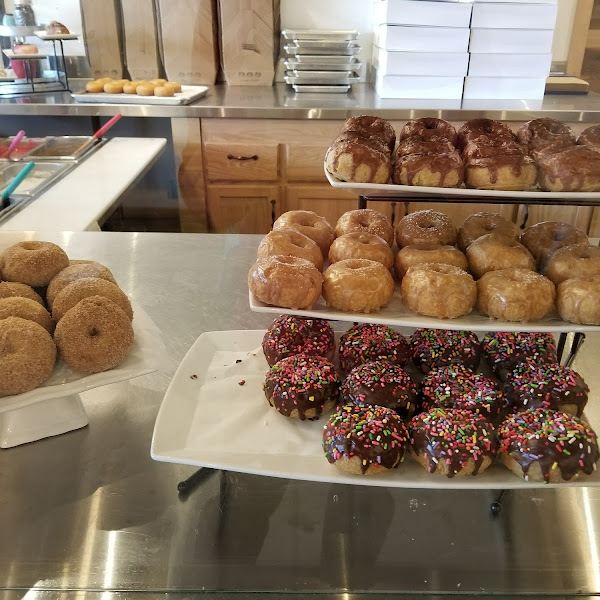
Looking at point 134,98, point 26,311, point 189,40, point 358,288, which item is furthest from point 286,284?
point 189,40

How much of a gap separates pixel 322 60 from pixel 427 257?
2.49 metres

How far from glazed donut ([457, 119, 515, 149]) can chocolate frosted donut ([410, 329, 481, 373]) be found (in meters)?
0.36

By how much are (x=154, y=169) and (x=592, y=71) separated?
2650 millimetres

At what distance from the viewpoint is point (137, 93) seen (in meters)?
3.06

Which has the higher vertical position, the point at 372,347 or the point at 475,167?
the point at 475,167

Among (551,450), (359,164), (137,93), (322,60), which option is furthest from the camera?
(322,60)

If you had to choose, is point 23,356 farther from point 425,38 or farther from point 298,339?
point 425,38

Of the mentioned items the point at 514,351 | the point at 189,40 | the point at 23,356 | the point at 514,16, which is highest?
the point at 514,16

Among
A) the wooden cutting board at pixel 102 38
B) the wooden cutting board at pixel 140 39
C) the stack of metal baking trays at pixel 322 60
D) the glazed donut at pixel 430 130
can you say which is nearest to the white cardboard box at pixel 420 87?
the stack of metal baking trays at pixel 322 60

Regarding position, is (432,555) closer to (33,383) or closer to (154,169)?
(33,383)

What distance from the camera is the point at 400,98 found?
123 inches

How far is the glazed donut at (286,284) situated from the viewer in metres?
0.92

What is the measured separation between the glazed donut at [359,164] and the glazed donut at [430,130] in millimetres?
143

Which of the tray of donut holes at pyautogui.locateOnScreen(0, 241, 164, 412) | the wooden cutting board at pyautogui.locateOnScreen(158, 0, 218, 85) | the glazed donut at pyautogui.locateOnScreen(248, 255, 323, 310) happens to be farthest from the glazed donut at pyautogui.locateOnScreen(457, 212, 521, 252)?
the wooden cutting board at pyautogui.locateOnScreen(158, 0, 218, 85)
